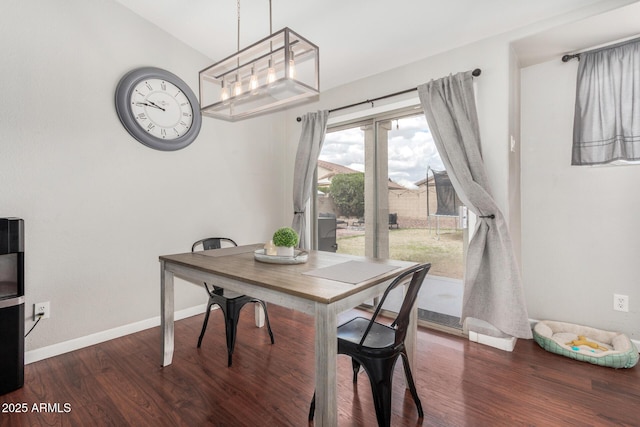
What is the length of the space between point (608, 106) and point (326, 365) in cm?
275

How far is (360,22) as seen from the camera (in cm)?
248

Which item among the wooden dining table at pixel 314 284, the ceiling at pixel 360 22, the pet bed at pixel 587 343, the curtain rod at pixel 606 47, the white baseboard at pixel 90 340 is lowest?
the white baseboard at pixel 90 340

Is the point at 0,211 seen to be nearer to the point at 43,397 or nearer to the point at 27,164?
the point at 27,164

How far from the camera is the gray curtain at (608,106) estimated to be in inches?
87.0

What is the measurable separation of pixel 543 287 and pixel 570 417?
127cm

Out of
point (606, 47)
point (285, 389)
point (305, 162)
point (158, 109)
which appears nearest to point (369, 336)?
point (285, 389)

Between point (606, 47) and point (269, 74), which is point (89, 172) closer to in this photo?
point (269, 74)

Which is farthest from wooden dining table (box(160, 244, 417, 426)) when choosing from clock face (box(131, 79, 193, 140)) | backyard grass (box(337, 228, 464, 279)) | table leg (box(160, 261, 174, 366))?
clock face (box(131, 79, 193, 140))

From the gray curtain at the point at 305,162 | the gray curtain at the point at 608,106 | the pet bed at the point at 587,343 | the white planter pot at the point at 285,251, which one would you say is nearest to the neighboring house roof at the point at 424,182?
the gray curtain at the point at 608,106

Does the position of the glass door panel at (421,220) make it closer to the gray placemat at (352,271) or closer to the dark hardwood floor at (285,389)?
the dark hardwood floor at (285,389)

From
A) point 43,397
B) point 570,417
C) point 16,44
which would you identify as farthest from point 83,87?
point 570,417

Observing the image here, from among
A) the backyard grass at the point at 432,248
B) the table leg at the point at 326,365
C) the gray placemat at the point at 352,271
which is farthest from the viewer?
the backyard grass at the point at 432,248

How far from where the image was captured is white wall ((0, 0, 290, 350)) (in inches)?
85.3

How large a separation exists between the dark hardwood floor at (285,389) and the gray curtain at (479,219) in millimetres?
310
